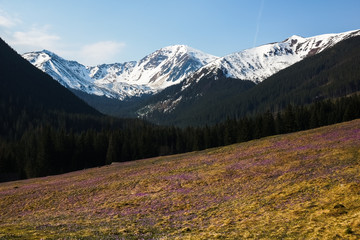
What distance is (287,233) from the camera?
1301 centimetres

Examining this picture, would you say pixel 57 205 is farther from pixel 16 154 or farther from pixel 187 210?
pixel 16 154

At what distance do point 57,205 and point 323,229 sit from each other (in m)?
28.7

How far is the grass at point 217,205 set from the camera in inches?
575

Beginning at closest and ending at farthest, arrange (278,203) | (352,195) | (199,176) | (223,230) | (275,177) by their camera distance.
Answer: (223,230), (352,195), (278,203), (275,177), (199,176)

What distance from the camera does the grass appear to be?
47.9 feet

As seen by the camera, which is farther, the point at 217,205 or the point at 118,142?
the point at 118,142

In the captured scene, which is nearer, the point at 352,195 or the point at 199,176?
the point at 352,195

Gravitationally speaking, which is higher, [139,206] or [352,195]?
[352,195]

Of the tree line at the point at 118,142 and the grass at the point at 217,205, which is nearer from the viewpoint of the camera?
the grass at the point at 217,205

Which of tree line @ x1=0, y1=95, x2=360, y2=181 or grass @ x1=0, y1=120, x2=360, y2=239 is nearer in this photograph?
grass @ x1=0, y1=120, x2=360, y2=239

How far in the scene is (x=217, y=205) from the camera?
21.7 metres

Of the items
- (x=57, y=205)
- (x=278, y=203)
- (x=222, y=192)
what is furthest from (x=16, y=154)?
(x=278, y=203)

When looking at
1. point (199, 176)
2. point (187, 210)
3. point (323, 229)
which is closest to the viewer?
point (323, 229)

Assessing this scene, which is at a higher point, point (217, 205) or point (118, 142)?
point (118, 142)
